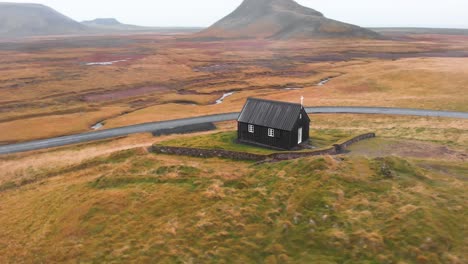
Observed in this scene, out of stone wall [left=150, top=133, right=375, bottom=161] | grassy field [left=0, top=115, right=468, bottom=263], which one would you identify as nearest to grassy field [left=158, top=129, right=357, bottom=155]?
stone wall [left=150, top=133, right=375, bottom=161]

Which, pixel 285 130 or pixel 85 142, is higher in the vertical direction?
pixel 285 130

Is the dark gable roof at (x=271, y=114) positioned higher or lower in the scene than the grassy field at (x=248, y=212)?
higher

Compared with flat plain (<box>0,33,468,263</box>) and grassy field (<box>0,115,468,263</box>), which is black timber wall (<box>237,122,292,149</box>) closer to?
flat plain (<box>0,33,468,263</box>)

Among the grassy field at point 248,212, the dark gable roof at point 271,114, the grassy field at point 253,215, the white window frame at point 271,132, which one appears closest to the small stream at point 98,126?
the grassy field at point 248,212

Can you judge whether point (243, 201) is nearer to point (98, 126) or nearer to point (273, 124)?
point (273, 124)

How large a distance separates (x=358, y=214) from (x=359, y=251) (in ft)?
13.5

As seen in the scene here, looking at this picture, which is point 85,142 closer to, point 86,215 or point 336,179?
point 86,215

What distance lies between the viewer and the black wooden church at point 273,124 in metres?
47.8

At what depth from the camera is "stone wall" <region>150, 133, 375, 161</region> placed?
44.0 m

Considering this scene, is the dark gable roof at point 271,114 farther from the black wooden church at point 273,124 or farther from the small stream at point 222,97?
the small stream at point 222,97

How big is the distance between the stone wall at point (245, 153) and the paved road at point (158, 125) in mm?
19573

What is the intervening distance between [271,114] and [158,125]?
30.6 metres

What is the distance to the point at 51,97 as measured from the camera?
11050 centimetres

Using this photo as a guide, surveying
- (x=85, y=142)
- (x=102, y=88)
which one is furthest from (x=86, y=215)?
(x=102, y=88)
